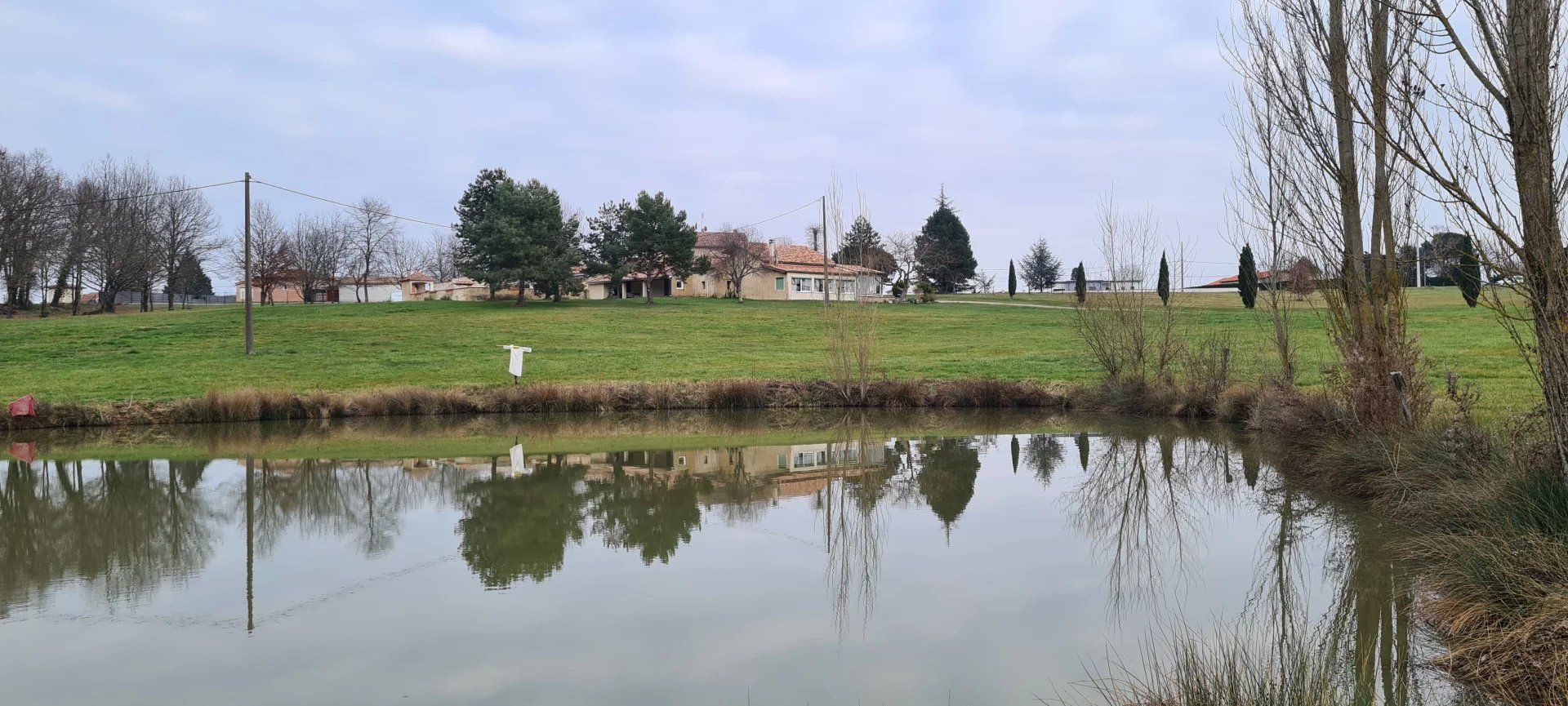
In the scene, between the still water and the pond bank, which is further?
the pond bank

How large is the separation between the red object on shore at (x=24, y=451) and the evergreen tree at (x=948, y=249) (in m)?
54.9

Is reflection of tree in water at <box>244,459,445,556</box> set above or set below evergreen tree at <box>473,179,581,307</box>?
below

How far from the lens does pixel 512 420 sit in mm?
20266

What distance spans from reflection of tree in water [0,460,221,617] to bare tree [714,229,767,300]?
46761 millimetres

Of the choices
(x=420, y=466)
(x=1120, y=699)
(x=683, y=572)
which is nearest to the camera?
(x=1120, y=699)

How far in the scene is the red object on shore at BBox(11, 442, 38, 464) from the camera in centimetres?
1511

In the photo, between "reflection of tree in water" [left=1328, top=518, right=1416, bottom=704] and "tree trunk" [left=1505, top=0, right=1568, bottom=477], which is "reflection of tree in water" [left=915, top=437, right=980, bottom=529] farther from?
"tree trunk" [left=1505, top=0, right=1568, bottom=477]

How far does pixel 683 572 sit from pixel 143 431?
15.0 metres

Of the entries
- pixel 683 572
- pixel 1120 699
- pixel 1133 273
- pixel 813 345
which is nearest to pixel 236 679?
pixel 683 572

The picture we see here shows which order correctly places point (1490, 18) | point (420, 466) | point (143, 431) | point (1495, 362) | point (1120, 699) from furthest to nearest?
point (1495, 362)
point (143, 431)
point (420, 466)
point (1490, 18)
point (1120, 699)

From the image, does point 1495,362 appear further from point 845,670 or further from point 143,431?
point 143,431

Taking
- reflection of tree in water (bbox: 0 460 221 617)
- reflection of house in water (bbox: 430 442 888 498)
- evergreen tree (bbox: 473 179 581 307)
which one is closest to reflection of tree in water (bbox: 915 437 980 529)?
reflection of house in water (bbox: 430 442 888 498)

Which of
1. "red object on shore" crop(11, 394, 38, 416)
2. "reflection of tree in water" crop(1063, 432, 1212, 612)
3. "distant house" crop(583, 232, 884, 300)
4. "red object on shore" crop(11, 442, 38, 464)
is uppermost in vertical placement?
"distant house" crop(583, 232, 884, 300)

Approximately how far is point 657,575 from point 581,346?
25.1m
